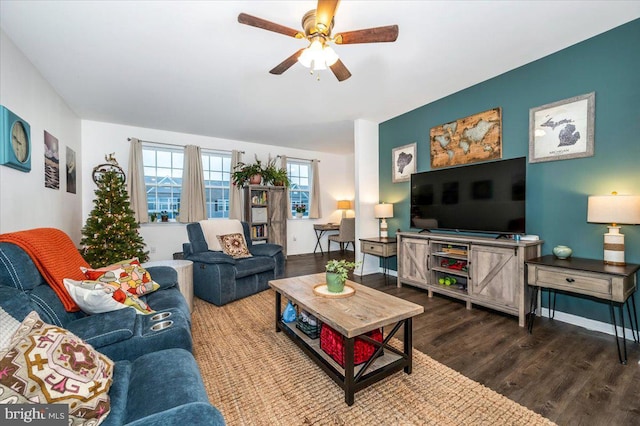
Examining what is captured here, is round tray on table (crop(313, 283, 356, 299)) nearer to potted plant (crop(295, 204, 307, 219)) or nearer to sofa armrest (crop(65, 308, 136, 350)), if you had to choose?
sofa armrest (crop(65, 308, 136, 350))

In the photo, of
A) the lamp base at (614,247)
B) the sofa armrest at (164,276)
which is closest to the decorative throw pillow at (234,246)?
the sofa armrest at (164,276)

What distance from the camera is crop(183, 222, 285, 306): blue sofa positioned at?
3.07 m

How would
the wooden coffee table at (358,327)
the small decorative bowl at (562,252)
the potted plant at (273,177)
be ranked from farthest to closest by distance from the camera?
the potted plant at (273,177) → the small decorative bowl at (562,252) → the wooden coffee table at (358,327)

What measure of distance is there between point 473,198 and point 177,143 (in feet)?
16.4

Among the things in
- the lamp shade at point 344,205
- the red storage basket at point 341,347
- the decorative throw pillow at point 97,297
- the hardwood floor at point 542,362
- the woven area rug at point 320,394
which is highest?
the lamp shade at point 344,205

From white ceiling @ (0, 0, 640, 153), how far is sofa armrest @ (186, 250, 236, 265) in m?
2.00

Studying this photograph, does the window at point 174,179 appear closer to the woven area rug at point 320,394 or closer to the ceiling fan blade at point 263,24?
the woven area rug at point 320,394

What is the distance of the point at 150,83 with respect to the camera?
311 centimetres

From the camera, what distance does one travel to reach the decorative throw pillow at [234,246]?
139 inches

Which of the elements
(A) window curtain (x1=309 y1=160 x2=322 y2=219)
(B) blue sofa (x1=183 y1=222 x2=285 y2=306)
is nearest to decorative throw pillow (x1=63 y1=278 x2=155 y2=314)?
(B) blue sofa (x1=183 y1=222 x2=285 y2=306)

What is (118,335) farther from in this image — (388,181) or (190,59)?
(388,181)

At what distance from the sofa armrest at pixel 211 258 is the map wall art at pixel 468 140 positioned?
9.70ft

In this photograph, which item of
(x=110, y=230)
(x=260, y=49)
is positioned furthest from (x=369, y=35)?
(x=110, y=230)

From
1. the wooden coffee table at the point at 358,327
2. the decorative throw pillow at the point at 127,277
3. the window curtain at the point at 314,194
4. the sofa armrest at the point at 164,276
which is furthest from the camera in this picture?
the window curtain at the point at 314,194
